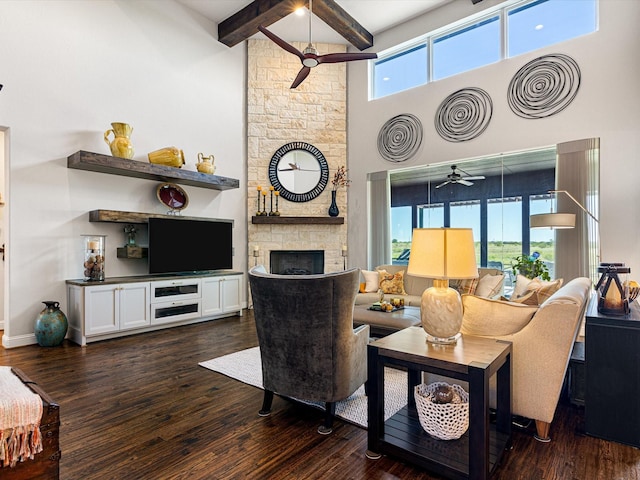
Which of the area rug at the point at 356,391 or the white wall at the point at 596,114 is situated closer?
the area rug at the point at 356,391

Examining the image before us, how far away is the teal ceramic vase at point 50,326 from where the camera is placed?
399cm

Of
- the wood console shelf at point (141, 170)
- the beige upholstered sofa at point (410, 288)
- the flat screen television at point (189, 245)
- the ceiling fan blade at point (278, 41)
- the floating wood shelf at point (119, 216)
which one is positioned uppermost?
the ceiling fan blade at point (278, 41)

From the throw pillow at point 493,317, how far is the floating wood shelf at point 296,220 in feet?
14.2

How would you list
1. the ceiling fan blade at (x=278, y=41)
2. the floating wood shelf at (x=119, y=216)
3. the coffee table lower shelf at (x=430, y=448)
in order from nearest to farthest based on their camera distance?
the coffee table lower shelf at (x=430, y=448) → the ceiling fan blade at (x=278, y=41) → the floating wood shelf at (x=119, y=216)

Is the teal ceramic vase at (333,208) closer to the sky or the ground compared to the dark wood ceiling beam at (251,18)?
closer to the ground

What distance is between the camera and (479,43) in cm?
Answer: 552

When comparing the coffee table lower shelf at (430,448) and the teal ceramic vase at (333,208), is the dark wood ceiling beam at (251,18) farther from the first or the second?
the coffee table lower shelf at (430,448)

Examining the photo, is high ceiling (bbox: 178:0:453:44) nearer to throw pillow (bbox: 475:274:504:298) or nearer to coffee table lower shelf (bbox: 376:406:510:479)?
throw pillow (bbox: 475:274:504:298)

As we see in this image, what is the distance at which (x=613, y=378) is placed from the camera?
2096mm

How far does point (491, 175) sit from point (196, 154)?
4617 mm

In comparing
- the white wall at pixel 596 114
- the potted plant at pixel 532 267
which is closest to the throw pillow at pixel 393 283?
the potted plant at pixel 532 267

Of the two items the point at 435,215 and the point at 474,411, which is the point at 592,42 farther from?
the point at 474,411

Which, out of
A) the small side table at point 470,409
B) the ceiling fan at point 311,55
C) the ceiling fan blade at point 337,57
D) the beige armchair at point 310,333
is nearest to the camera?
the small side table at point 470,409

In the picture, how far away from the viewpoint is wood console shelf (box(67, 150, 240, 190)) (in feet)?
14.0
